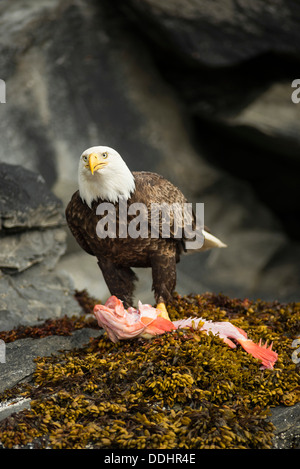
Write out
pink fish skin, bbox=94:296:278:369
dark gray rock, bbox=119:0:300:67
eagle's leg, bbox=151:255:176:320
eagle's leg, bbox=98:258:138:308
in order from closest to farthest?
pink fish skin, bbox=94:296:278:369 → eagle's leg, bbox=151:255:176:320 → eagle's leg, bbox=98:258:138:308 → dark gray rock, bbox=119:0:300:67

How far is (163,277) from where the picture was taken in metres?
3.90

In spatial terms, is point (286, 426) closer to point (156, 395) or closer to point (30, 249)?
point (156, 395)

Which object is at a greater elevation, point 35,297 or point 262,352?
point 262,352

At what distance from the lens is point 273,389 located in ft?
9.90

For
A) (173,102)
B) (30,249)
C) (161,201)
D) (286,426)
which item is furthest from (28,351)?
(173,102)

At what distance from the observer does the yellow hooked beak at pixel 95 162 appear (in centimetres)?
334

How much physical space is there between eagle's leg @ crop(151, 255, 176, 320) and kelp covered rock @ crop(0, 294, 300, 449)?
503 millimetres

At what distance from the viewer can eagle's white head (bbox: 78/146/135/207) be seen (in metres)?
3.47

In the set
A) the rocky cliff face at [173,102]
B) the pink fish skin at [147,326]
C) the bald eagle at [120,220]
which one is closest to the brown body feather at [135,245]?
the bald eagle at [120,220]

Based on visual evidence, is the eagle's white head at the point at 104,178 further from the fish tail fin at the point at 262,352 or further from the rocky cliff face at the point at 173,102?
the rocky cliff face at the point at 173,102

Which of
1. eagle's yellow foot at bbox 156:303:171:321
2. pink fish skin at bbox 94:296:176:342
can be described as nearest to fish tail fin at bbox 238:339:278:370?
pink fish skin at bbox 94:296:176:342

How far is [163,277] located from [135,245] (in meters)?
0.35

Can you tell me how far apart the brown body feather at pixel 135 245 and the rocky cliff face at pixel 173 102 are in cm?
165

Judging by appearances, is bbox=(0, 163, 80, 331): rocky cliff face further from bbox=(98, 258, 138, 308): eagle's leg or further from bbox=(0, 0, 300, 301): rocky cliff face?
bbox=(98, 258, 138, 308): eagle's leg
